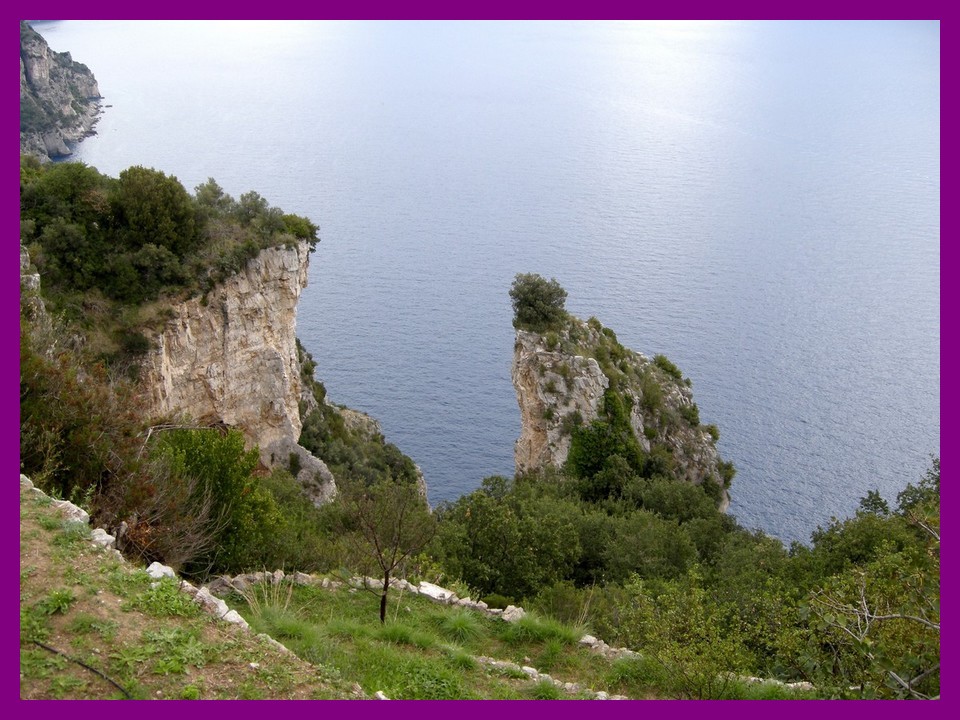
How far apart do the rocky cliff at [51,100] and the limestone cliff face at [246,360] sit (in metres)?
77.9

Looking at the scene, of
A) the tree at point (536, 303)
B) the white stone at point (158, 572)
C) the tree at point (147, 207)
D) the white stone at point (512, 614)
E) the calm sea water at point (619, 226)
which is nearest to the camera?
the white stone at point (158, 572)

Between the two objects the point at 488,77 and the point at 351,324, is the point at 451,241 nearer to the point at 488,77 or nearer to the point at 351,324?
the point at 351,324

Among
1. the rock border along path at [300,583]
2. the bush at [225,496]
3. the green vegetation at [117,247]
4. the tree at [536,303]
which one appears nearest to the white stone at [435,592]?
Result: the rock border along path at [300,583]

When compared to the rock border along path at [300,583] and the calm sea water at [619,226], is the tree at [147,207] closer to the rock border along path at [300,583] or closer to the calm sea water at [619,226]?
the rock border along path at [300,583]

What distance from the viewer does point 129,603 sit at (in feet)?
36.0

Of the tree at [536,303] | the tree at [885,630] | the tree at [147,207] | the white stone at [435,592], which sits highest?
the tree at [536,303]

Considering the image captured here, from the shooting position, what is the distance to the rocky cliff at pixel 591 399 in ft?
131

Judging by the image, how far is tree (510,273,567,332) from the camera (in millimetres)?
Result: 41125

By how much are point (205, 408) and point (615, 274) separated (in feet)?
167

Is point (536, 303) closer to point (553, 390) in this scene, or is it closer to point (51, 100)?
point (553, 390)

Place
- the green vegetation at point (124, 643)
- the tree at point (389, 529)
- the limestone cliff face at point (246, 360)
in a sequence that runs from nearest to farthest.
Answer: the green vegetation at point (124, 643)
the tree at point (389, 529)
the limestone cliff face at point (246, 360)

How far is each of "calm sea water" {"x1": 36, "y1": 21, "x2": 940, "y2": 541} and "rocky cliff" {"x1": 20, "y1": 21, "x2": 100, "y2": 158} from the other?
12.9ft

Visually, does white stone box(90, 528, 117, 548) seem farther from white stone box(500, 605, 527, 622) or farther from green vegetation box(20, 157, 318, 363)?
green vegetation box(20, 157, 318, 363)

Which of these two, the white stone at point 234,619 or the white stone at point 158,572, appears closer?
the white stone at point 234,619
